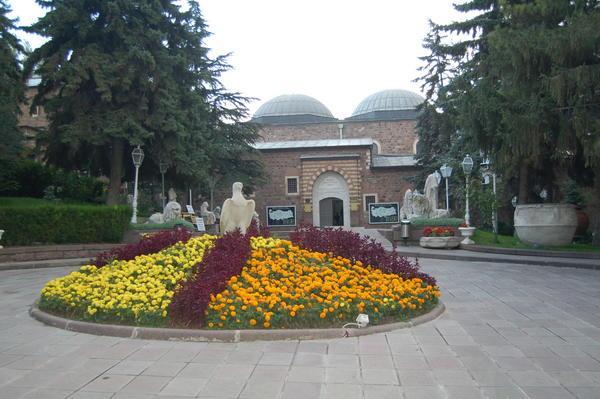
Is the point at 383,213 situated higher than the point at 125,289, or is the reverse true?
the point at 383,213

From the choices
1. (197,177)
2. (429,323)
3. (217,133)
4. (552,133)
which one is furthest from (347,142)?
(429,323)

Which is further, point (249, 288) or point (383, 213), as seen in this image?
point (383, 213)

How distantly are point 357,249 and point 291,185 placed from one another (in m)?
26.2

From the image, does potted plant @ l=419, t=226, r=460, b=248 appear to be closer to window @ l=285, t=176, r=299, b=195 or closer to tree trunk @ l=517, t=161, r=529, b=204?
tree trunk @ l=517, t=161, r=529, b=204

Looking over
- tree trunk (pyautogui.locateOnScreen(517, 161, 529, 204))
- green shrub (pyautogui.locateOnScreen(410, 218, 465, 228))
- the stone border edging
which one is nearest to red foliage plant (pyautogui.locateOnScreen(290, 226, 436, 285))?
the stone border edging

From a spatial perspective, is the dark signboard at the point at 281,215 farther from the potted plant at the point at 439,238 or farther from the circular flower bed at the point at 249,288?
the circular flower bed at the point at 249,288

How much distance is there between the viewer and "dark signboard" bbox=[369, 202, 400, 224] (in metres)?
29.0

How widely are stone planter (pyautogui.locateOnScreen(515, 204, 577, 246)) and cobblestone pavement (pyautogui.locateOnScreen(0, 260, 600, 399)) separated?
27.5ft

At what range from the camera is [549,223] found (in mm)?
14211

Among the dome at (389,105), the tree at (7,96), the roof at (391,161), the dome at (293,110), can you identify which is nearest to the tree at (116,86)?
the tree at (7,96)

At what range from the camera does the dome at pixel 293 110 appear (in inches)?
1705

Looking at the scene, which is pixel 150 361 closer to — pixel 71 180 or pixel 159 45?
pixel 159 45

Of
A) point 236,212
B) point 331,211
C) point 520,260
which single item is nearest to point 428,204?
point 520,260

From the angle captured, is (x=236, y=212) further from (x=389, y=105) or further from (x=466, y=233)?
(x=389, y=105)
